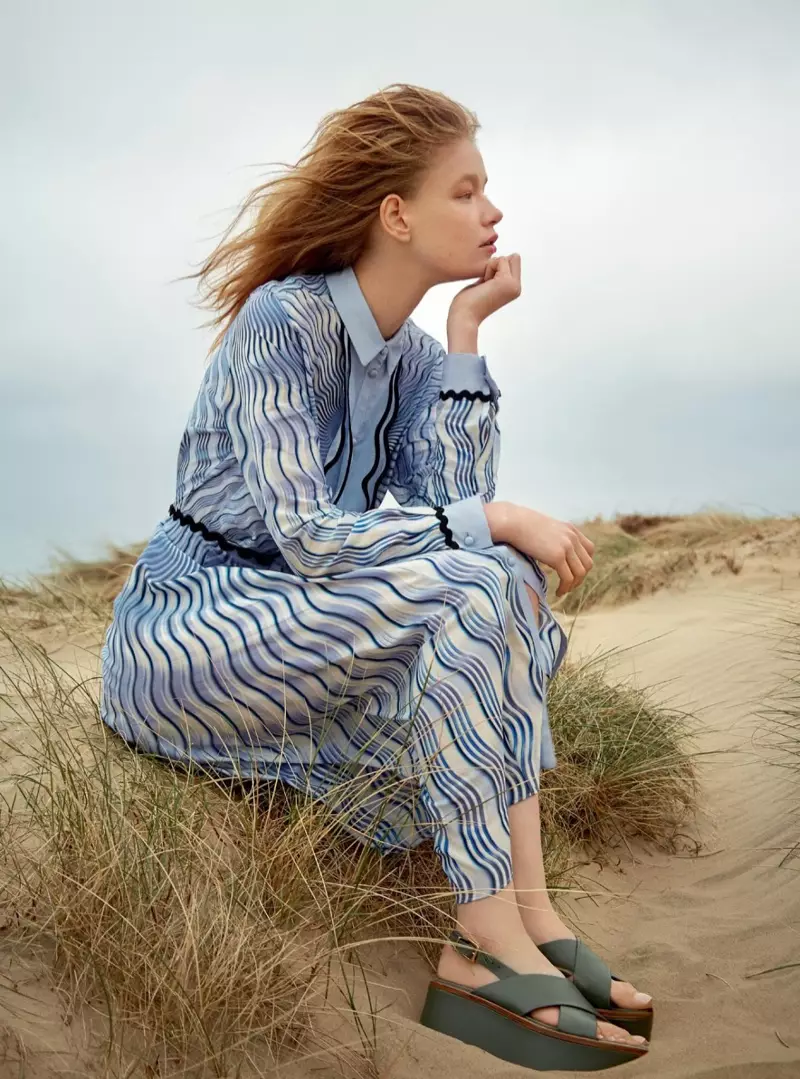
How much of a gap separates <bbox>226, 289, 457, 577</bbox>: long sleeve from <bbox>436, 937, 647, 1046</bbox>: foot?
0.88m

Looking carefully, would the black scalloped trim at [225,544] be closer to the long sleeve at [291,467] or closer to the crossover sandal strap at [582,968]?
the long sleeve at [291,467]

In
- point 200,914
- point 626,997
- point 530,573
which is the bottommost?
point 626,997

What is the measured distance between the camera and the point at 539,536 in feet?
8.31

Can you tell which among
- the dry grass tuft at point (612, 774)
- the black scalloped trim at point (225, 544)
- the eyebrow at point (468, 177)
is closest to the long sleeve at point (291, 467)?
the black scalloped trim at point (225, 544)

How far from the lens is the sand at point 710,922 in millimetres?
2398

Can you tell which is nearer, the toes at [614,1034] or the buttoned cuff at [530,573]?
the toes at [614,1034]

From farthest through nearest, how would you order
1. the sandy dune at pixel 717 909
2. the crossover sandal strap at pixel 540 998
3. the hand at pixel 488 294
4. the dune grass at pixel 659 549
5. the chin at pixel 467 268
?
the dune grass at pixel 659 549 < the hand at pixel 488 294 < the chin at pixel 467 268 < the sandy dune at pixel 717 909 < the crossover sandal strap at pixel 540 998

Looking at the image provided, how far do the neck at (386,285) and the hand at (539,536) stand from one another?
722mm

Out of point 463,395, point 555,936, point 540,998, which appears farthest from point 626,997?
point 463,395

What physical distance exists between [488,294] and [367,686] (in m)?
1.25

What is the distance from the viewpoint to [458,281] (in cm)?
318

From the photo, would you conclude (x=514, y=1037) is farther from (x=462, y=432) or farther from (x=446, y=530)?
(x=462, y=432)

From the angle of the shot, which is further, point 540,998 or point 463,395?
point 463,395

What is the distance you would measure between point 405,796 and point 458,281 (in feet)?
4.81
